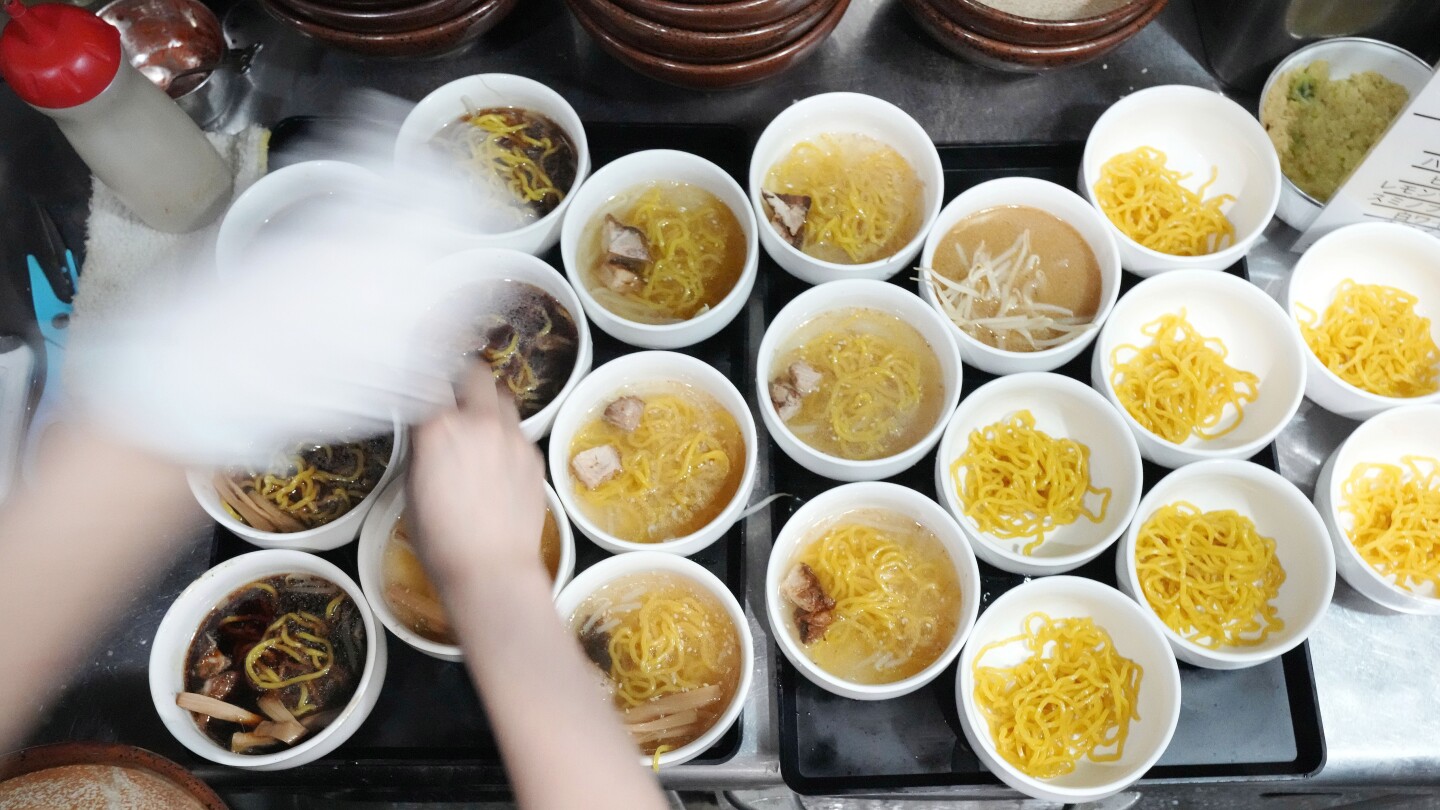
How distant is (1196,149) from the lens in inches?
87.4

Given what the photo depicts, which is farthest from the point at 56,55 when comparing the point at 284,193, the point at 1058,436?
the point at 1058,436

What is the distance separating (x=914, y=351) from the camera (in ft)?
6.57

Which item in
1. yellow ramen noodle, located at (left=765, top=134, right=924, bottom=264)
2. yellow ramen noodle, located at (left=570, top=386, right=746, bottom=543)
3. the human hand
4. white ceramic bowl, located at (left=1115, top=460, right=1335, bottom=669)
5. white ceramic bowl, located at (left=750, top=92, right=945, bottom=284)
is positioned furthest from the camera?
yellow ramen noodle, located at (left=765, top=134, right=924, bottom=264)

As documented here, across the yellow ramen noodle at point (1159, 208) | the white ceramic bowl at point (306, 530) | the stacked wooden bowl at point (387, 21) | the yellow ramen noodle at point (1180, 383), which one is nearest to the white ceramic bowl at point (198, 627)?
the white ceramic bowl at point (306, 530)

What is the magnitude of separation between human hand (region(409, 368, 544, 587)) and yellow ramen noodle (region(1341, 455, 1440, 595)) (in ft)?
5.23

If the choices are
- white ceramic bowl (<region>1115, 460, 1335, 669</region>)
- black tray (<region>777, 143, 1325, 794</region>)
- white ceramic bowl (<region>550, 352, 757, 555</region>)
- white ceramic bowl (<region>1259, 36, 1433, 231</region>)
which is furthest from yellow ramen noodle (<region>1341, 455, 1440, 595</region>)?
white ceramic bowl (<region>550, 352, 757, 555</region>)

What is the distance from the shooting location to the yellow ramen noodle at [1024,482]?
189 centimetres

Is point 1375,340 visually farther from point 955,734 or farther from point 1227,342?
point 955,734

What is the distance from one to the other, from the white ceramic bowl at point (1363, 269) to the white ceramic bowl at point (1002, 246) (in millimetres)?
396

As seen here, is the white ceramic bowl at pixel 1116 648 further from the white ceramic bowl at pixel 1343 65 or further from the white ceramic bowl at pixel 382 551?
the white ceramic bowl at pixel 1343 65

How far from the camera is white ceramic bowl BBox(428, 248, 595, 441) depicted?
6.23 feet

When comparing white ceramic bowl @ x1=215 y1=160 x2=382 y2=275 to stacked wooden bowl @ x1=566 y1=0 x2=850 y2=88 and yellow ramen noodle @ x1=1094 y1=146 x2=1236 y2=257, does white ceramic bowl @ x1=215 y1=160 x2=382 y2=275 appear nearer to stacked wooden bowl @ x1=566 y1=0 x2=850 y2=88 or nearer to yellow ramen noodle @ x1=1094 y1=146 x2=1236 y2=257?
stacked wooden bowl @ x1=566 y1=0 x2=850 y2=88

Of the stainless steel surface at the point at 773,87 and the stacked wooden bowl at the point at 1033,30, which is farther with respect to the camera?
the stainless steel surface at the point at 773,87

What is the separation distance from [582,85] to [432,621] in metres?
1.29
